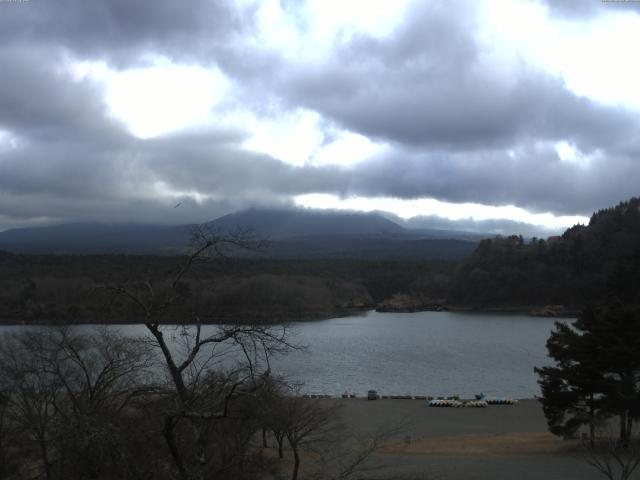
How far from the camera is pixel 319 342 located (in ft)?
200

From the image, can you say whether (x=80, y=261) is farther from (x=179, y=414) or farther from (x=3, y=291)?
(x=179, y=414)

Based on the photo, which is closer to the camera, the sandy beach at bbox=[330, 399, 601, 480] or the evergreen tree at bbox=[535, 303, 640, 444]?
the sandy beach at bbox=[330, 399, 601, 480]

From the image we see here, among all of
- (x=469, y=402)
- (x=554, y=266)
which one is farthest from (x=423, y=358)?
(x=554, y=266)

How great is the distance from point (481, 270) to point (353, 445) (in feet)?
309

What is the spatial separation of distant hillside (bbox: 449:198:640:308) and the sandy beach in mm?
73573

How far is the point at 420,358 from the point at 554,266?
216 ft

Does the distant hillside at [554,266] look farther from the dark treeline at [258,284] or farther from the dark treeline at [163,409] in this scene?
the dark treeline at [163,409]

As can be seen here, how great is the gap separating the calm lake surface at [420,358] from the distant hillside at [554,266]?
76.4ft

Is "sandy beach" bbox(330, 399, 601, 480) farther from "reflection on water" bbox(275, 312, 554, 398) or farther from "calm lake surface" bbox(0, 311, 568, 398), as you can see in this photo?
"reflection on water" bbox(275, 312, 554, 398)

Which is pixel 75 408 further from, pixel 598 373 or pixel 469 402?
pixel 469 402

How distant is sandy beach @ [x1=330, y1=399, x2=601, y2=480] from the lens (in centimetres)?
1792

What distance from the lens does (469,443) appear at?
80.1ft

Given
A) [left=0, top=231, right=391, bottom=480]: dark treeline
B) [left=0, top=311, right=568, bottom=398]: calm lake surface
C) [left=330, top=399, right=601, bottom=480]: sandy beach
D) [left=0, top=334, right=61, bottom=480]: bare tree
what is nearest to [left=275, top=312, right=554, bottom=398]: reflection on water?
[left=0, top=311, right=568, bottom=398]: calm lake surface

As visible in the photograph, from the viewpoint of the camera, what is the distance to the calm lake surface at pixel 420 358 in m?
39.0
